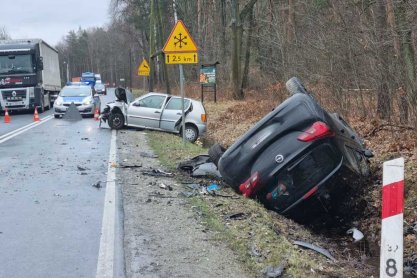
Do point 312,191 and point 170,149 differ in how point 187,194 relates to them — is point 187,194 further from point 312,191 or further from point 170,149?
point 170,149

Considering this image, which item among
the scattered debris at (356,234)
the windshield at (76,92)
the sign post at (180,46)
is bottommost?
the scattered debris at (356,234)

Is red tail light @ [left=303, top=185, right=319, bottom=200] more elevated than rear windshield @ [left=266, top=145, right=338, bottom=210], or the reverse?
rear windshield @ [left=266, top=145, right=338, bottom=210]

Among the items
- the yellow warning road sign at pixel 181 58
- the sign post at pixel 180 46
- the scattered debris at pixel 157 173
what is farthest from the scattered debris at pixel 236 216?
the yellow warning road sign at pixel 181 58

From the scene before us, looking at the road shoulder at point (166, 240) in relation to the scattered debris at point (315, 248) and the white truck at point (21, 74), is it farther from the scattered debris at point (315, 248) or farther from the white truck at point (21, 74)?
the white truck at point (21, 74)

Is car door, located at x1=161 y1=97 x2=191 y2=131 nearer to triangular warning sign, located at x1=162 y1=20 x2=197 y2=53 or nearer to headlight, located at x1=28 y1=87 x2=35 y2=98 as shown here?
triangular warning sign, located at x1=162 y1=20 x2=197 y2=53

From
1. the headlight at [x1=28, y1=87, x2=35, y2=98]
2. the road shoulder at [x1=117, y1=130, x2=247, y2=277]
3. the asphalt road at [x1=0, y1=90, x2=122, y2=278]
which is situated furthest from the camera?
the headlight at [x1=28, y1=87, x2=35, y2=98]

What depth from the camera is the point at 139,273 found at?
4.67 metres

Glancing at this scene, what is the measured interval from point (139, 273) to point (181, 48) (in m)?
8.85

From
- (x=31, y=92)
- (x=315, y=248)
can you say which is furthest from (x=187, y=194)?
(x=31, y=92)

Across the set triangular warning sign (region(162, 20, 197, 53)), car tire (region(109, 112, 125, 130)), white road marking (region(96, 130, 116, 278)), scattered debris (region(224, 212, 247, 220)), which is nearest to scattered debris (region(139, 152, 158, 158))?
triangular warning sign (region(162, 20, 197, 53))

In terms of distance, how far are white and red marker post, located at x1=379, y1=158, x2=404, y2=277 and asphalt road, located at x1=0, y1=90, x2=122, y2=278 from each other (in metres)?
2.46

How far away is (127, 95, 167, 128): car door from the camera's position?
17.8 m

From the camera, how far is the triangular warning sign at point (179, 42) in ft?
41.8

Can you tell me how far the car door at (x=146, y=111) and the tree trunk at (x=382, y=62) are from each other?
309 inches
